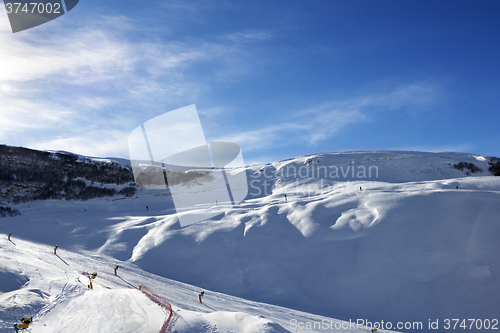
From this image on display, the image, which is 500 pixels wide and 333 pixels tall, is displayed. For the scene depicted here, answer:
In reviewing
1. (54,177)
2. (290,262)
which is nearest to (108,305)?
(290,262)

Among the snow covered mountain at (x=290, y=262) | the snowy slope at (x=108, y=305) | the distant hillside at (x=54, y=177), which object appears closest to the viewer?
the snowy slope at (x=108, y=305)

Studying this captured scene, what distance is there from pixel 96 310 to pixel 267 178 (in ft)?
85.3

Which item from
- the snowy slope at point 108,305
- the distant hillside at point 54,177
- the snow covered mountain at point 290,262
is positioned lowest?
the snowy slope at point 108,305

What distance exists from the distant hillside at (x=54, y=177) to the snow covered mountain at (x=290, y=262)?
1505 cm

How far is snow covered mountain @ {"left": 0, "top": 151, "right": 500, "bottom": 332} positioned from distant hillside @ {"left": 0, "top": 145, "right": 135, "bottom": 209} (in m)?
15.0

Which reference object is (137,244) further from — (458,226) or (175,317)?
(458,226)

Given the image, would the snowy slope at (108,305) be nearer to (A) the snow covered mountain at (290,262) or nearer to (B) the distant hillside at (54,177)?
(A) the snow covered mountain at (290,262)

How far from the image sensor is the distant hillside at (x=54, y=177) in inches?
1212

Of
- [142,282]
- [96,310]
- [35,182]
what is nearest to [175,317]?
[96,310]

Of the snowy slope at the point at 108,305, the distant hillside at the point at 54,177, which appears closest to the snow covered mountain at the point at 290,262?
the snowy slope at the point at 108,305

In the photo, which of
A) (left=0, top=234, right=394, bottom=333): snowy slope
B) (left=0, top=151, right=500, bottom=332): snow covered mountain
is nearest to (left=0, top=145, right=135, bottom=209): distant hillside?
(left=0, top=151, right=500, bottom=332): snow covered mountain

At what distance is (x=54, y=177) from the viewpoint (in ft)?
113

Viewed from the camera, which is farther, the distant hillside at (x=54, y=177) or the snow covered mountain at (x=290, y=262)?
the distant hillside at (x=54, y=177)

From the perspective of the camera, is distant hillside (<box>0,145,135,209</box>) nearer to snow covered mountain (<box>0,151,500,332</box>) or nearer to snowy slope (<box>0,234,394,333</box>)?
snow covered mountain (<box>0,151,500,332</box>)
